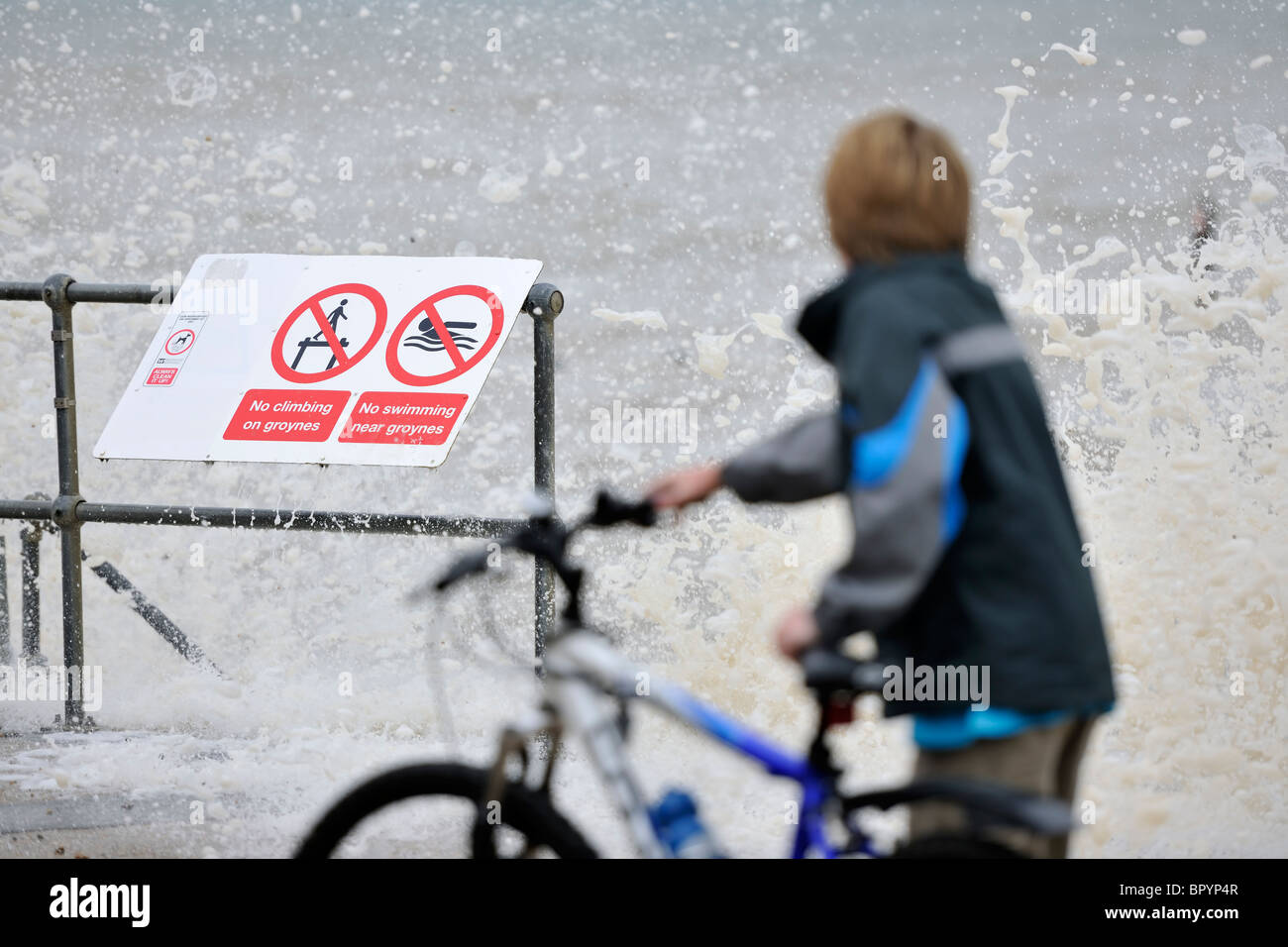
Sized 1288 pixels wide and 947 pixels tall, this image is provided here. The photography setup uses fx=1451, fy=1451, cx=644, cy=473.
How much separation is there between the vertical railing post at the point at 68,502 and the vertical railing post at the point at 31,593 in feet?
2.56

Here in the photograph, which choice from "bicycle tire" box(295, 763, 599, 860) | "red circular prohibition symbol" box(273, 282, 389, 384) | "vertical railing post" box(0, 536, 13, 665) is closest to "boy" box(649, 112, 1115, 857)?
"bicycle tire" box(295, 763, 599, 860)

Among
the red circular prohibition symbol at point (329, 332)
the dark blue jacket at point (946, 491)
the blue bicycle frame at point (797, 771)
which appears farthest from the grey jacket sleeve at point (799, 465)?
the red circular prohibition symbol at point (329, 332)

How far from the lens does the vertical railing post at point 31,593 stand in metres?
5.48

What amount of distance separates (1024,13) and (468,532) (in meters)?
5.41

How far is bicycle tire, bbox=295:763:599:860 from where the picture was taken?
6.52 feet

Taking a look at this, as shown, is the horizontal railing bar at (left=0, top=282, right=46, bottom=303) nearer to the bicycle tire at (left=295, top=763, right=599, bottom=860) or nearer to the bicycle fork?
the bicycle tire at (left=295, top=763, right=599, bottom=860)

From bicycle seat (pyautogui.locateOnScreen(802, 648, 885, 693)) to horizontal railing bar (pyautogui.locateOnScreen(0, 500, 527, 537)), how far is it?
234cm

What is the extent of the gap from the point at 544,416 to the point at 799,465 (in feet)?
7.89

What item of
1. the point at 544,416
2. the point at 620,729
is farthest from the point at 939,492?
the point at 544,416

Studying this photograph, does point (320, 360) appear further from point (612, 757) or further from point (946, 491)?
point (946, 491)

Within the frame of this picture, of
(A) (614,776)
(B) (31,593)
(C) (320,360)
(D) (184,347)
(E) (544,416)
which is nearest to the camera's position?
(A) (614,776)

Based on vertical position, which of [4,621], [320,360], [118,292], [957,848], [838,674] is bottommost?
[4,621]

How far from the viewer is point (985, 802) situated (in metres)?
1.67

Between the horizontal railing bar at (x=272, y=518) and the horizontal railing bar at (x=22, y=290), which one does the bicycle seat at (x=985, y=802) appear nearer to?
the horizontal railing bar at (x=272, y=518)
